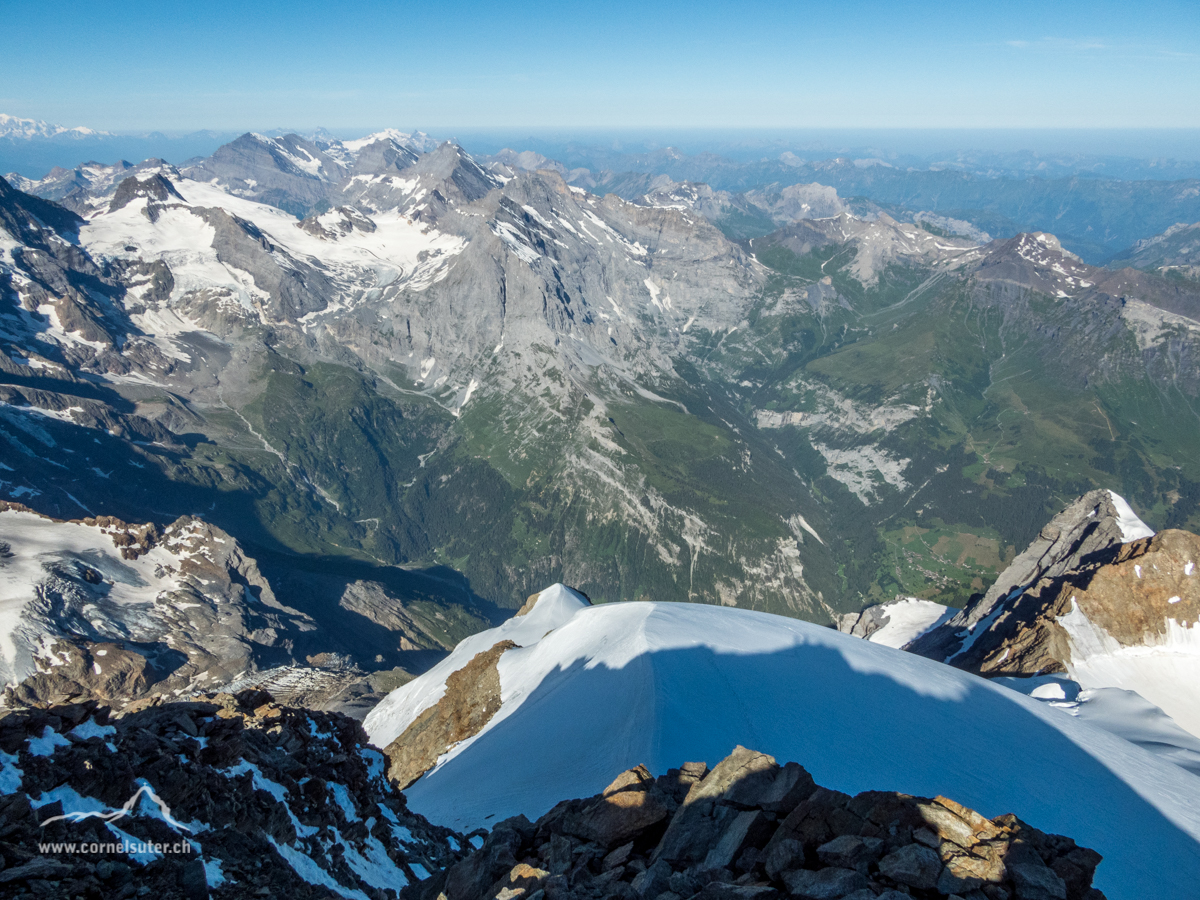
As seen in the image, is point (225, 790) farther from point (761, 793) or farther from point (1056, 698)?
point (1056, 698)

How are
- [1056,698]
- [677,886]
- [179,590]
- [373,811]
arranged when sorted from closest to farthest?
[677,886] < [373,811] < [1056,698] < [179,590]

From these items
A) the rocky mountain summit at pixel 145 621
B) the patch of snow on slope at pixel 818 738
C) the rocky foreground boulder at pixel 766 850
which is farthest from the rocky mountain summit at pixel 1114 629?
the rocky mountain summit at pixel 145 621

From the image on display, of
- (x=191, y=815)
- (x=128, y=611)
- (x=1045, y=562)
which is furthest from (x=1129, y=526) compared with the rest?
(x=128, y=611)

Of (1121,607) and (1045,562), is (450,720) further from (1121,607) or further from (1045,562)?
(1045,562)

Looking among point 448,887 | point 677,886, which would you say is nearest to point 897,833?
point 677,886

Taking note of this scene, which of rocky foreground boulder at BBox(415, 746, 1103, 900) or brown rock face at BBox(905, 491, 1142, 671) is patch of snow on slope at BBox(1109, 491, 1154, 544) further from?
rocky foreground boulder at BBox(415, 746, 1103, 900)
